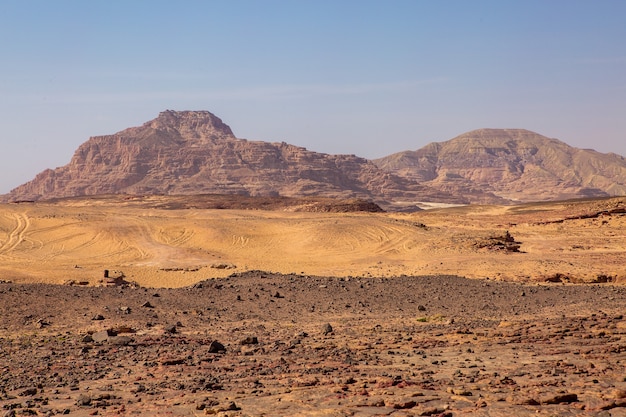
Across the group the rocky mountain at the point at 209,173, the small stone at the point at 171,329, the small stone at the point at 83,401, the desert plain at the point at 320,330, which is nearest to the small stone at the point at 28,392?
the desert plain at the point at 320,330

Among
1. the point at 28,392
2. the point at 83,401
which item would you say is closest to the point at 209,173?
the point at 28,392

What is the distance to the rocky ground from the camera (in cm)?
874

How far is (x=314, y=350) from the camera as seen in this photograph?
12648mm

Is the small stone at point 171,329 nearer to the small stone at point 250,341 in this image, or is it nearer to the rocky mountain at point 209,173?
the small stone at point 250,341

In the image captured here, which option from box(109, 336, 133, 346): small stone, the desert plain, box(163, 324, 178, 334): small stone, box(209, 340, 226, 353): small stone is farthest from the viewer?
box(163, 324, 178, 334): small stone

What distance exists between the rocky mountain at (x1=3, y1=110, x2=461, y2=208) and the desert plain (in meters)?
95.8

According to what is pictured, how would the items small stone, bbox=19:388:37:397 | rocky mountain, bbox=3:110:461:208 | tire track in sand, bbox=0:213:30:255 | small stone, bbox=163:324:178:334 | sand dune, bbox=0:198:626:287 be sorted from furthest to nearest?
rocky mountain, bbox=3:110:461:208 → tire track in sand, bbox=0:213:30:255 → sand dune, bbox=0:198:626:287 → small stone, bbox=163:324:178:334 → small stone, bbox=19:388:37:397

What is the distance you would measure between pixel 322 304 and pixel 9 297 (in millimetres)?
8268

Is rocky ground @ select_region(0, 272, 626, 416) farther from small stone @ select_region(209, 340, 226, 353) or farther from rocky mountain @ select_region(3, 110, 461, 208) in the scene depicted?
rocky mountain @ select_region(3, 110, 461, 208)

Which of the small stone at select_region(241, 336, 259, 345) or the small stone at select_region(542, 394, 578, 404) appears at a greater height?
the small stone at select_region(542, 394, 578, 404)

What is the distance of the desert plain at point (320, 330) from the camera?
8977 millimetres

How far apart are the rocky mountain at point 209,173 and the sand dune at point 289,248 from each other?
277ft

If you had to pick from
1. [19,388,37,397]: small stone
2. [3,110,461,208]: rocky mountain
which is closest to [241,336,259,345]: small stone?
[19,388,37,397]: small stone

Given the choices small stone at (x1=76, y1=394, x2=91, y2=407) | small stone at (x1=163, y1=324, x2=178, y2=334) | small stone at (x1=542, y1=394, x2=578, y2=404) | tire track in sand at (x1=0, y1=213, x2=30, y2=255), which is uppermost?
tire track in sand at (x1=0, y1=213, x2=30, y2=255)
